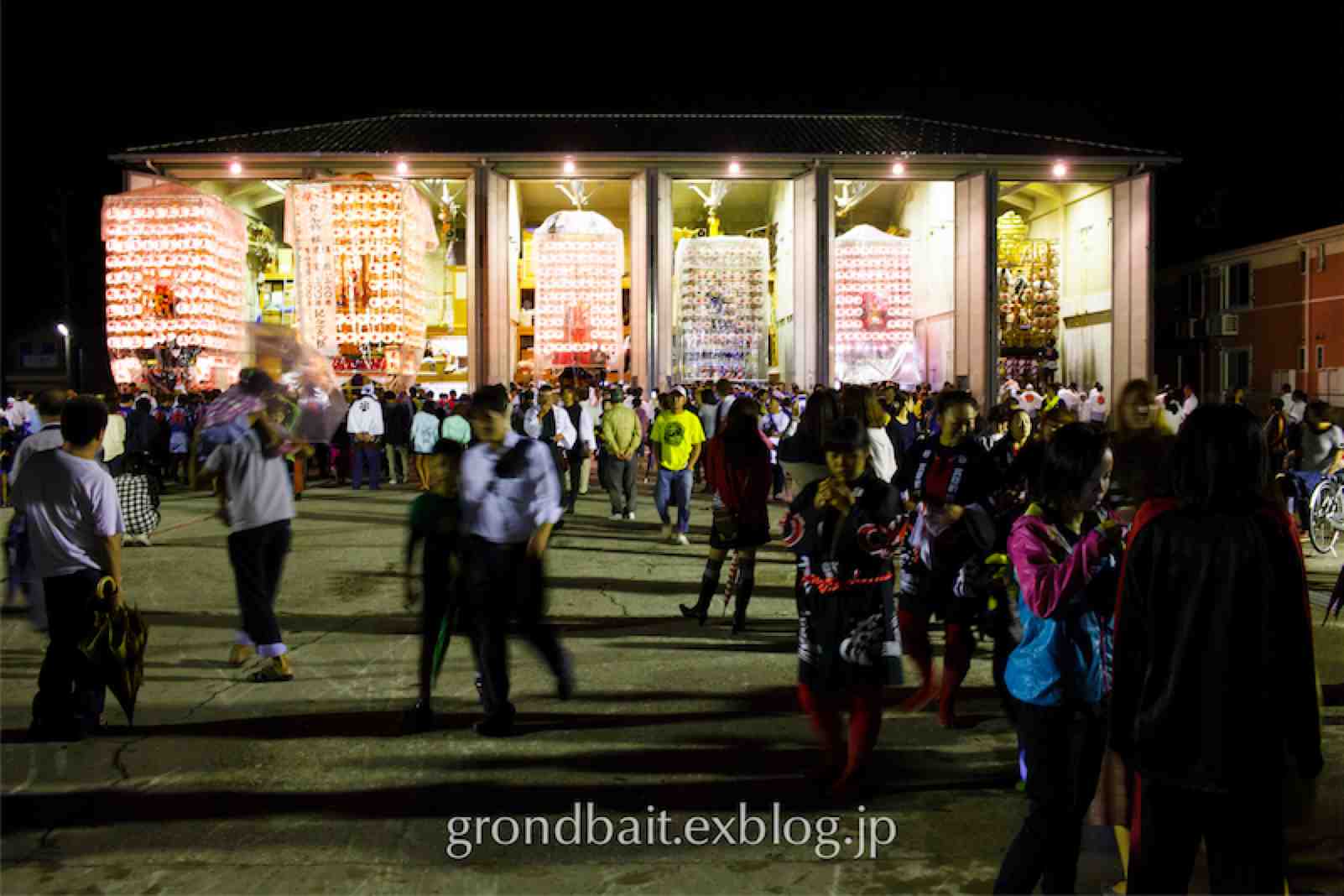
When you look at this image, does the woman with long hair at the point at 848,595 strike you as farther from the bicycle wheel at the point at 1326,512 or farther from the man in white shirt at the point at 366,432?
the man in white shirt at the point at 366,432

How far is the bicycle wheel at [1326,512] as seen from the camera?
11586mm

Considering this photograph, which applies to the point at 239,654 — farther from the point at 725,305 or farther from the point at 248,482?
the point at 725,305

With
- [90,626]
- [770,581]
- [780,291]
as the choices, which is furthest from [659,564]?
[780,291]

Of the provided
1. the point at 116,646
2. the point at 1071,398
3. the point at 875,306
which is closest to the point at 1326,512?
the point at 116,646

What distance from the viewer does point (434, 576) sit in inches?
228

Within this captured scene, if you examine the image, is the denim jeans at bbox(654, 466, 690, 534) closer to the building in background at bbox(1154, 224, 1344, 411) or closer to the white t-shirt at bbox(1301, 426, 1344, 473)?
the white t-shirt at bbox(1301, 426, 1344, 473)

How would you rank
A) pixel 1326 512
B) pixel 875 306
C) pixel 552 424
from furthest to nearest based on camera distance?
pixel 875 306 < pixel 552 424 < pixel 1326 512

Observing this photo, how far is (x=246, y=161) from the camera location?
85.9 feet

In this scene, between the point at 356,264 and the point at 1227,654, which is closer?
the point at 1227,654

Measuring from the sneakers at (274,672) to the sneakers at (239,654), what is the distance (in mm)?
344

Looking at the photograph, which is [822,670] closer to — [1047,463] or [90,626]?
[1047,463]

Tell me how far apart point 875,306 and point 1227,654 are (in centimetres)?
2367

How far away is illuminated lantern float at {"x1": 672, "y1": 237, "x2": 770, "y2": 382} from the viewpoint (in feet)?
82.5

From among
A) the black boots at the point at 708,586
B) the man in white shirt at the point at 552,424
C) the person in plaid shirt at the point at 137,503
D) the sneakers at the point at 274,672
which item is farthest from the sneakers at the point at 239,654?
the man in white shirt at the point at 552,424
